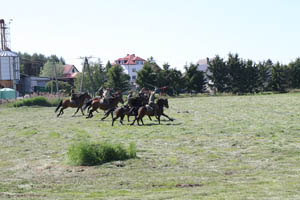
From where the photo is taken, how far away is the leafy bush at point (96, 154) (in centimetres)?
1416

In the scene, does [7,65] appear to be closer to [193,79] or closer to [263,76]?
[193,79]

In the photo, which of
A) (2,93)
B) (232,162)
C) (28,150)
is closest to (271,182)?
(232,162)

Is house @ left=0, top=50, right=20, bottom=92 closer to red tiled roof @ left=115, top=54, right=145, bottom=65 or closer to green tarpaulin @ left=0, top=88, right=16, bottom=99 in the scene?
green tarpaulin @ left=0, top=88, right=16, bottom=99

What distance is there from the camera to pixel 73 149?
14.6m

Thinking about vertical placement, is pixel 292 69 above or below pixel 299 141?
above

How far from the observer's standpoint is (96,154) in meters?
14.4

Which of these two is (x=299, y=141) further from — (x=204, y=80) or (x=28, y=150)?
(x=204, y=80)

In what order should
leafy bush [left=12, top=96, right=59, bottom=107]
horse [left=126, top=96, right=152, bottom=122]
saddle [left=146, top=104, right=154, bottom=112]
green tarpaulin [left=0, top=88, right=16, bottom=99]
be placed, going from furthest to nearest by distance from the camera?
green tarpaulin [left=0, top=88, right=16, bottom=99] < leafy bush [left=12, top=96, right=59, bottom=107] < horse [left=126, top=96, right=152, bottom=122] < saddle [left=146, top=104, right=154, bottom=112]

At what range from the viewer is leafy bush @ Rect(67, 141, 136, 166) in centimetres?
1416

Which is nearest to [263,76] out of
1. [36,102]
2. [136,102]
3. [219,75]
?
[219,75]

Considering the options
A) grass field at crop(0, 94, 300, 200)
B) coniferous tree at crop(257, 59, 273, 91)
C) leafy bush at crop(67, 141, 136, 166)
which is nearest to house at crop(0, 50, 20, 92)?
coniferous tree at crop(257, 59, 273, 91)

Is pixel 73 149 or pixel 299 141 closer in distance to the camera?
pixel 73 149

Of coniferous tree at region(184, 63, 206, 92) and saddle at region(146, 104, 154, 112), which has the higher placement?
coniferous tree at region(184, 63, 206, 92)

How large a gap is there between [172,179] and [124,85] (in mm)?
75537
